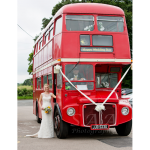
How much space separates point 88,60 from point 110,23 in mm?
1551

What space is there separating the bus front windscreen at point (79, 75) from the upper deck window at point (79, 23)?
1281 millimetres

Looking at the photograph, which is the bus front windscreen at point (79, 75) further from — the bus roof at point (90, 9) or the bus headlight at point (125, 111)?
the bus roof at point (90, 9)

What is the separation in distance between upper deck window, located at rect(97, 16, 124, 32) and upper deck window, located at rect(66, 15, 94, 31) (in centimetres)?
29

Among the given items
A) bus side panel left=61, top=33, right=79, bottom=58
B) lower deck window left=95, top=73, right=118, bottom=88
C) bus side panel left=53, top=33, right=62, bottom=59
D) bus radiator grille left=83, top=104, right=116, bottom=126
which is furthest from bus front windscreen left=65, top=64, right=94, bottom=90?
lower deck window left=95, top=73, right=118, bottom=88

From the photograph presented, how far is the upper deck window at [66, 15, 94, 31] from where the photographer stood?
1061cm

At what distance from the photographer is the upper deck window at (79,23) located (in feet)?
34.8

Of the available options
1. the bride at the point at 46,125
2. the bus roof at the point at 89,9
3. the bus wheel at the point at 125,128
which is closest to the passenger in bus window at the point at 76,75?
the bride at the point at 46,125

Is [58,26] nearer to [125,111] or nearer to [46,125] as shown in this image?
[46,125]

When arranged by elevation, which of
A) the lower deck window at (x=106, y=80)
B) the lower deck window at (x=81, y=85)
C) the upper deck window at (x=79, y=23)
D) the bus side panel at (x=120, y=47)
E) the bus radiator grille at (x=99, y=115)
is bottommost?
the bus radiator grille at (x=99, y=115)

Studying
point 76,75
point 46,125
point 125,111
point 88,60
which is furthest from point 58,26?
point 125,111
